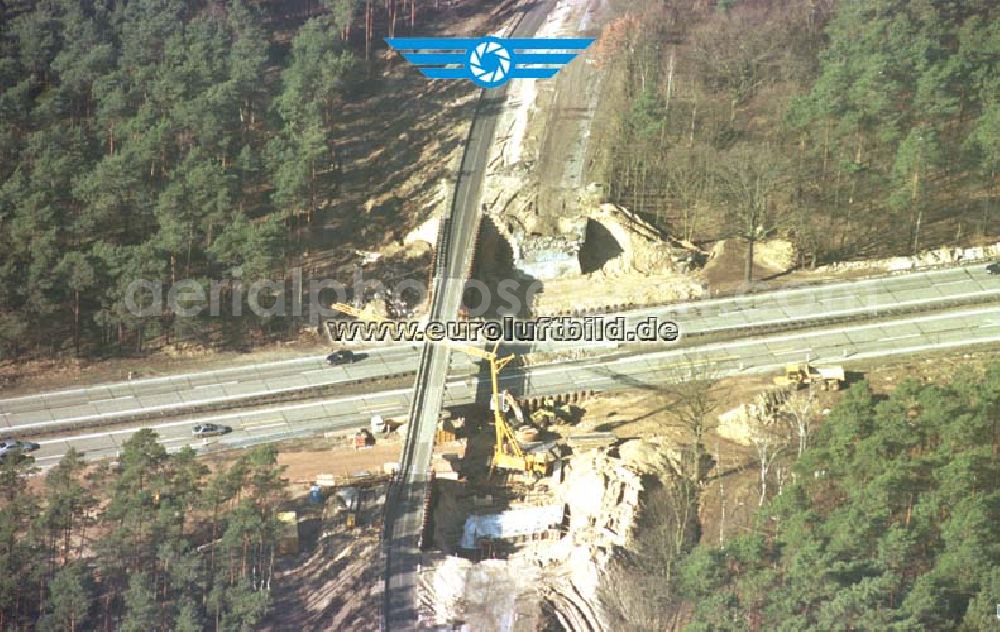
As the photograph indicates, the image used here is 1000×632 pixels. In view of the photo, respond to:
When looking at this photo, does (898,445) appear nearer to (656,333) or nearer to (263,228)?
(656,333)

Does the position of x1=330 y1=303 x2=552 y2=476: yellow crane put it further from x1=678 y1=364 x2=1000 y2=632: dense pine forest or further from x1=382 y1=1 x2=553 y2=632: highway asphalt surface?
x1=678 y1=364 x2=1000 y2=632: dense pine forest

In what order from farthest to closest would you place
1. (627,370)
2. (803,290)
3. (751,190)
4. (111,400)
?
(751,190)
(803,290)
(627,370)
(111,400)

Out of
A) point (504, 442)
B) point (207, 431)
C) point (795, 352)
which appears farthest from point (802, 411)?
point (207, 431)

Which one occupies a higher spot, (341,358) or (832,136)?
(832,136)

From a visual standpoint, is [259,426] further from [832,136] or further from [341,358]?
[832,136]

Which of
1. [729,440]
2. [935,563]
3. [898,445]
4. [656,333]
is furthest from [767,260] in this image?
[935,563]

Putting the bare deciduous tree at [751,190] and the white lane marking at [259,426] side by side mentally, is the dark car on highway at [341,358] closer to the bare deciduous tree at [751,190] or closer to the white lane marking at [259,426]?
the white lane marking at [259,426]

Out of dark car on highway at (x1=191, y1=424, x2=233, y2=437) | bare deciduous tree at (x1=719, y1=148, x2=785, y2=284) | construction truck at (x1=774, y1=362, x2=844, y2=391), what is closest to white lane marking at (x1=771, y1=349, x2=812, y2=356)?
construction truck at (x1=774, y1=362, x2=844, y2=391)
